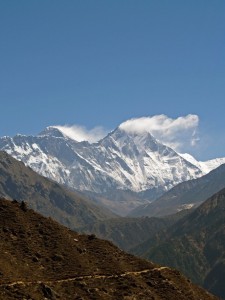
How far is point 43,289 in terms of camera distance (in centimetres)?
11600

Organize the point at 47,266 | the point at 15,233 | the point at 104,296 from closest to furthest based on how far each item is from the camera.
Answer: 1. the point at 104,296
2. the point at 47,266
3. the point at 15,233

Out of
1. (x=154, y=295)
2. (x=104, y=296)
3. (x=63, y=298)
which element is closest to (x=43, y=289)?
(x=63, y=298)

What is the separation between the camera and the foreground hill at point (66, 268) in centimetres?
11869

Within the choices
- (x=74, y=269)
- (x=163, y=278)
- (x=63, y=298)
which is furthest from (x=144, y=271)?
(x=63, y=298)

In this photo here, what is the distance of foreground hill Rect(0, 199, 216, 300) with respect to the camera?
389 feet

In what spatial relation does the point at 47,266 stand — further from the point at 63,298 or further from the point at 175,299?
the point at 175,299

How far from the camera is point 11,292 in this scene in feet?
365

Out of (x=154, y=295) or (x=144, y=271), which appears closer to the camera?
(x=154, y=295)

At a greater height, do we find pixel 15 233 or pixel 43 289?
pixel 15 233

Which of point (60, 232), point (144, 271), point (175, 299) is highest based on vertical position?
point (60, 232)

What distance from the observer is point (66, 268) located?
426 feet

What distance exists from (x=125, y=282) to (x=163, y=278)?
11.0 metres

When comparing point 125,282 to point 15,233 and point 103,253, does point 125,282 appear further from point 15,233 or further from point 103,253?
point 15,233

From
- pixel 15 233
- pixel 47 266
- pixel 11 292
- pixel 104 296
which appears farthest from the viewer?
pixel 15 233
